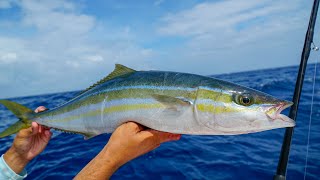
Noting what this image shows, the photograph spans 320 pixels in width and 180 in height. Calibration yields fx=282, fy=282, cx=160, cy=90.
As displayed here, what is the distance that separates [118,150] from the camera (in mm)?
2955

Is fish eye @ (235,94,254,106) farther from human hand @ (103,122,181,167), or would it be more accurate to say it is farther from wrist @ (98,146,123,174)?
wrist @ (98,146,123,174)

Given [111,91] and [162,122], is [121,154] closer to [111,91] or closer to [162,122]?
[162,122]

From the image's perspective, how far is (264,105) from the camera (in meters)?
2.81

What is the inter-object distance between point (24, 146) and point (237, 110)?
3.34 m

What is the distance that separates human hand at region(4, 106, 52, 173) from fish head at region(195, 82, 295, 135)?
104 inches

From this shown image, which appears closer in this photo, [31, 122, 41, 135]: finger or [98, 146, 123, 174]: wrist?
→ [98, 146, 123, 174]: wrist

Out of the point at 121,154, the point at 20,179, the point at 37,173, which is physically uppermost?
the point at 121,154

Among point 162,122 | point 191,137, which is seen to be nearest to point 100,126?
point 162,122

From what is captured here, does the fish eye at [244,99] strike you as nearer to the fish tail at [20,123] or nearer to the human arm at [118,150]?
the human arm at [118,150]

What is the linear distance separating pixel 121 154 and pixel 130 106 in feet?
1.83

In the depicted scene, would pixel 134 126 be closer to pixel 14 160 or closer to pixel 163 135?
pixel 163 135

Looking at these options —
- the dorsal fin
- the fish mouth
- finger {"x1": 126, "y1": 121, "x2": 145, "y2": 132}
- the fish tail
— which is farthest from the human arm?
the fish tail

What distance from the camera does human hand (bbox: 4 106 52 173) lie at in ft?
14.1

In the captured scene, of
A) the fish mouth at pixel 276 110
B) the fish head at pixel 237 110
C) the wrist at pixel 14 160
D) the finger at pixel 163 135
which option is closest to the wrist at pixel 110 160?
the finger at pixel 163 135
